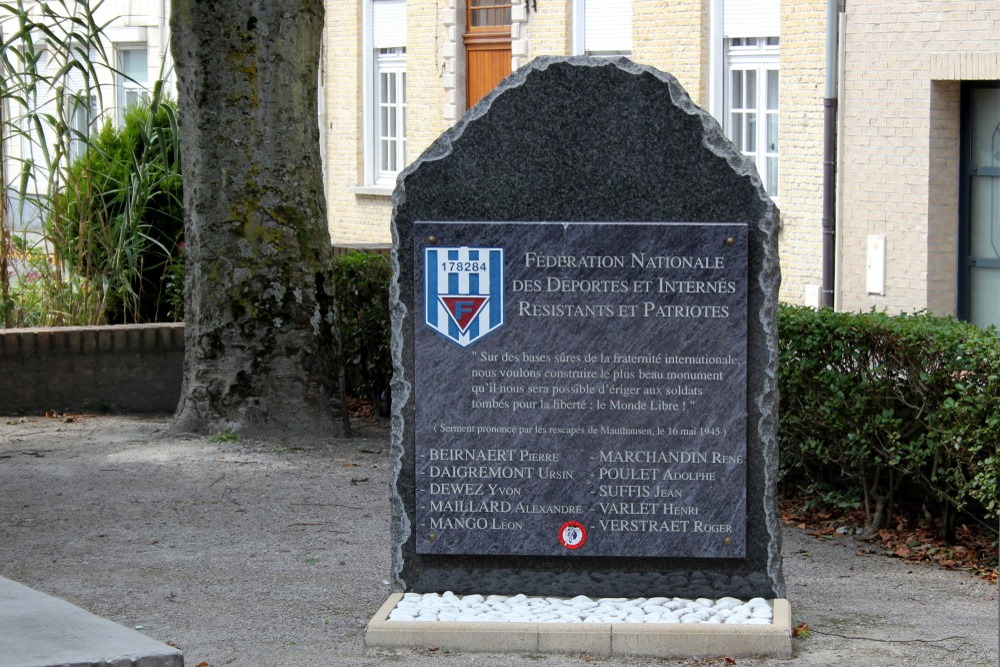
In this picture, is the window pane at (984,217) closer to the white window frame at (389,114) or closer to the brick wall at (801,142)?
the brick wall at (801,142)

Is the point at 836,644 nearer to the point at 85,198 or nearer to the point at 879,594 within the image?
the point at 879,594

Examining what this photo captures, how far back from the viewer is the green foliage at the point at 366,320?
10.9m

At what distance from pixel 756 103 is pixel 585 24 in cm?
346

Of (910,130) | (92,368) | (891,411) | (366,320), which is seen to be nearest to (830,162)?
(910,130)

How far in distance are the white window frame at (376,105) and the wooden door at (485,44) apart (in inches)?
58.3

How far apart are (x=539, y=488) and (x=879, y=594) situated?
1618 millimetres

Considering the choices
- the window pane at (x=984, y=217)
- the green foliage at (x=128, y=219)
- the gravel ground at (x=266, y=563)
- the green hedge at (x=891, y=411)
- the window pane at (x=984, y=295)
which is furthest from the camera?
the window pane at (x=984, y=295)

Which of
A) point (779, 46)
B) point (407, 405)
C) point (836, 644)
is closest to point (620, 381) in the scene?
point (407, 405)

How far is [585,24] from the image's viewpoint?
2120cm

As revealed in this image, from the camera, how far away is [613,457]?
5.82m

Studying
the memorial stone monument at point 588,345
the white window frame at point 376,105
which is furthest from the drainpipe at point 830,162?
the memorial stone monument at point 588,345

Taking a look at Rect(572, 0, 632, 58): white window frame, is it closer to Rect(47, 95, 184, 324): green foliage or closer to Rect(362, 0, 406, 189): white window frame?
Rect(362, 0, 406, 189): white window frame

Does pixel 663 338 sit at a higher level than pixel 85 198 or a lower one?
lower

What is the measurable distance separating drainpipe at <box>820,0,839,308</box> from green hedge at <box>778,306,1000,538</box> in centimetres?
928
